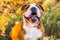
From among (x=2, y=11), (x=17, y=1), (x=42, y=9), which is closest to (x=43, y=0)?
(x=42, y=9)

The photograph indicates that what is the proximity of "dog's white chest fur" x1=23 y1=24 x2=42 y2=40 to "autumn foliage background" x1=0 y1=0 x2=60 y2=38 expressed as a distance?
0.09 metres

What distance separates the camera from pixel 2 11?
265 centimetres

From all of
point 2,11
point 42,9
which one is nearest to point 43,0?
point 42,9

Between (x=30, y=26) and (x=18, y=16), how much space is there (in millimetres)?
158

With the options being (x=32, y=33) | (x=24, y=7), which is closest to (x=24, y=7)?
(x=24, y=7)

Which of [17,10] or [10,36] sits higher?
[17,10]

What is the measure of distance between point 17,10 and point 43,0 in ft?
0.95

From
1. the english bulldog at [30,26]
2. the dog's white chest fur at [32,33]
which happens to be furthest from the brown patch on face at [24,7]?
the dog's white chest fur at [32,33]

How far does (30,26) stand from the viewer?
262cm

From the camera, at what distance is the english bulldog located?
2.59 meters

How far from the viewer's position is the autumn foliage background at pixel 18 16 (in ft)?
8.59

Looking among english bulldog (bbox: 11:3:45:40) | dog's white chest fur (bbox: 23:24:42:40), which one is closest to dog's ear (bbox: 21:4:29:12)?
english bulldog (bbox: 11:3:45:40)

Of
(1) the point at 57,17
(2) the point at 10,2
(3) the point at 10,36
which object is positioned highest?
(2) the point at 10,2

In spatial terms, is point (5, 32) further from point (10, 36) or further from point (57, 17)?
point (57, 17)
